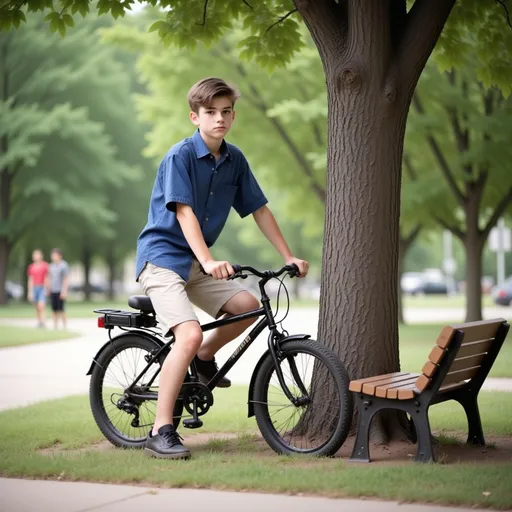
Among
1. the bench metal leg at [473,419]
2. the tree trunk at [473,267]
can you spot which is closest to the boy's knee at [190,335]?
the bench metal leg at [473,419]

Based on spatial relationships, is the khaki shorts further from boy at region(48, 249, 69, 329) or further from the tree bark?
boy at region(48, 249, 69, 329)

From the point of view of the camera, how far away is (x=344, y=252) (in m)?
6.70

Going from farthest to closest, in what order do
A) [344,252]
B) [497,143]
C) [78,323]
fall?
[78,323] < [497,143] < [344,252]

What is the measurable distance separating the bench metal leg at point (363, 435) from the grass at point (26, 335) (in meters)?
11.6

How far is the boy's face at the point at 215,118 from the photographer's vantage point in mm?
6211

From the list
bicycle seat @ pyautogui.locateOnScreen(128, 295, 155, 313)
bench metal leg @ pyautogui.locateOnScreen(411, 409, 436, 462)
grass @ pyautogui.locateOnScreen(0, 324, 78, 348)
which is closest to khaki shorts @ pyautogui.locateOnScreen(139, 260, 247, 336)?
bicycle seat @ pyautogui.locateOnScreen(128, 295, 155, 313)

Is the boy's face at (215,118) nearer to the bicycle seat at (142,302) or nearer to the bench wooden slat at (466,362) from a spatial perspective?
the bicycle seat at (142,302)

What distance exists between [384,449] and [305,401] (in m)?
0.68

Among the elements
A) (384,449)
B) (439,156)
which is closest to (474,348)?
(384,449)

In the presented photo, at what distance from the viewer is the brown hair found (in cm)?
619

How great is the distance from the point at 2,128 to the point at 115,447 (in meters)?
31.9

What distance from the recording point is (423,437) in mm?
5852

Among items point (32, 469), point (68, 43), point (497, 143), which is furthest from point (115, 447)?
point (68, 43)

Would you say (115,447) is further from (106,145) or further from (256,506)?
(106,145)
